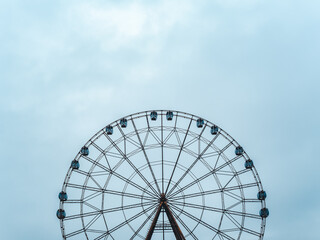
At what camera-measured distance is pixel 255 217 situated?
3275cm

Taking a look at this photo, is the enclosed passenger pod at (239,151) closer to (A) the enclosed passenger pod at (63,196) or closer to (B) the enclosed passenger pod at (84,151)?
(B) the enclosed passenger pod at (84,151)

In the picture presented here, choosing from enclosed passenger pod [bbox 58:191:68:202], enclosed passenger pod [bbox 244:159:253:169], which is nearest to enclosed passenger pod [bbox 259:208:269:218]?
enclosed passenger pod [bbox 244:159:253:169]

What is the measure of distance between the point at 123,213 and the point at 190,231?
18.9 feet

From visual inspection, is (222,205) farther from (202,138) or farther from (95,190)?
(95,190)

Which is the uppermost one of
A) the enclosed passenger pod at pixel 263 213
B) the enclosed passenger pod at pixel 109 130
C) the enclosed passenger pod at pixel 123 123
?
the enclosed passenger pod at pixel 123 123

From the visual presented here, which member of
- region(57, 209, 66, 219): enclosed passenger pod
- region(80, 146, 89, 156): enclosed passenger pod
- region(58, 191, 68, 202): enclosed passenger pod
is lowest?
region(57, 209, 66, 219): enclosed passenger pod

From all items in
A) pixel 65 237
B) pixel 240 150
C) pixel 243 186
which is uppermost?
pixel 240 150

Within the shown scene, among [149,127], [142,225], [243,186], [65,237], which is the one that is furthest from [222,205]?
[65,237]

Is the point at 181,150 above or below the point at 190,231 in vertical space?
above

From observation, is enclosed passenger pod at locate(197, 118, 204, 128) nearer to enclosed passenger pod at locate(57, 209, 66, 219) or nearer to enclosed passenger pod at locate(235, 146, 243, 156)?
enclosed passenger pod at locate(235, 146, 243, 156)

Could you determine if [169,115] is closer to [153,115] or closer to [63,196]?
[153,115]

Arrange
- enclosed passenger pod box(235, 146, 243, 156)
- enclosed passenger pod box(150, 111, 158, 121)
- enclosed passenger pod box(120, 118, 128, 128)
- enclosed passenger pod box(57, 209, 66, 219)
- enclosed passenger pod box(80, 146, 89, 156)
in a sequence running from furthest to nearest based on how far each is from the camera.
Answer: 1. enclosed passenger pod box(150, 111, 158, 121)
2. enclosed passenger pod box(120, 118, 128, 128)
3. enclosed passenger pod box(235, 146, 243, 156)
4. enclosed passenger pod box(80, 146, 89, 156)
5. enclosed passenger pod box(57, 209, 66, 219)

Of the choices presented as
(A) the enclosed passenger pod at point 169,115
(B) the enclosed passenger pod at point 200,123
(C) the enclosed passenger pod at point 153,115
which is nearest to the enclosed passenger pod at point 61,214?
(C) the enclosed passenger pod at point 153,115

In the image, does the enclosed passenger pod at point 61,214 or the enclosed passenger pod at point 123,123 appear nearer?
the enclosed passenger pod at point 61,214
